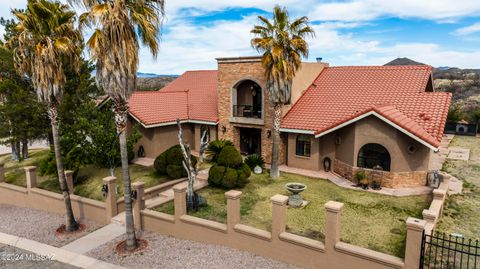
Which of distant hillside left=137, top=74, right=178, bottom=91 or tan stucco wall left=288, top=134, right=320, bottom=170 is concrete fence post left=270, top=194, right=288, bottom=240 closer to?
tan stucco wall left=288, top=134, right=320, bottom=170

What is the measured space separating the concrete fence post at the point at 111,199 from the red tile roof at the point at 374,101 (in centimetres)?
1127

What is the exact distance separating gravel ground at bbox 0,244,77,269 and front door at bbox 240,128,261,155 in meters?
15.2

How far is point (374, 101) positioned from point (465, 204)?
8.03m

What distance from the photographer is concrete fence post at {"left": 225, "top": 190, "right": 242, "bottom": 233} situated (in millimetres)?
12085

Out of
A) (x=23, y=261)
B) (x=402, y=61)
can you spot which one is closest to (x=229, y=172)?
(x=23, y=261)

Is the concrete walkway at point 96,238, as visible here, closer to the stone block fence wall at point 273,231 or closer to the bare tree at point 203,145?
the stone block fence wall at point 273,231

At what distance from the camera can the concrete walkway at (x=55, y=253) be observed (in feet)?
39.0

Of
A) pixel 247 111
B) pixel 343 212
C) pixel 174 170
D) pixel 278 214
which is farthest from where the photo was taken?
pixel 247 111

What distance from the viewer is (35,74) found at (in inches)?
523

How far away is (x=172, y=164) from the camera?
20.0 m

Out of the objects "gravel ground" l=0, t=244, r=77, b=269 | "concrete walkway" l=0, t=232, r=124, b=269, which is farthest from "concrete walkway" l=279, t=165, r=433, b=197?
"gravel ground" l=0, t=244, r=77, b=269

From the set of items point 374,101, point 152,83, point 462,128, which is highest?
point 152,83

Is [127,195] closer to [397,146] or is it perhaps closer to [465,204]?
[397,146]

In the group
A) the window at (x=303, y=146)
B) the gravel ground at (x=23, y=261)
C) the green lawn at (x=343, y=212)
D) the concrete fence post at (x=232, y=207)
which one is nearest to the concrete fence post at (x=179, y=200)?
the green lawn at (x=343, y=212)
